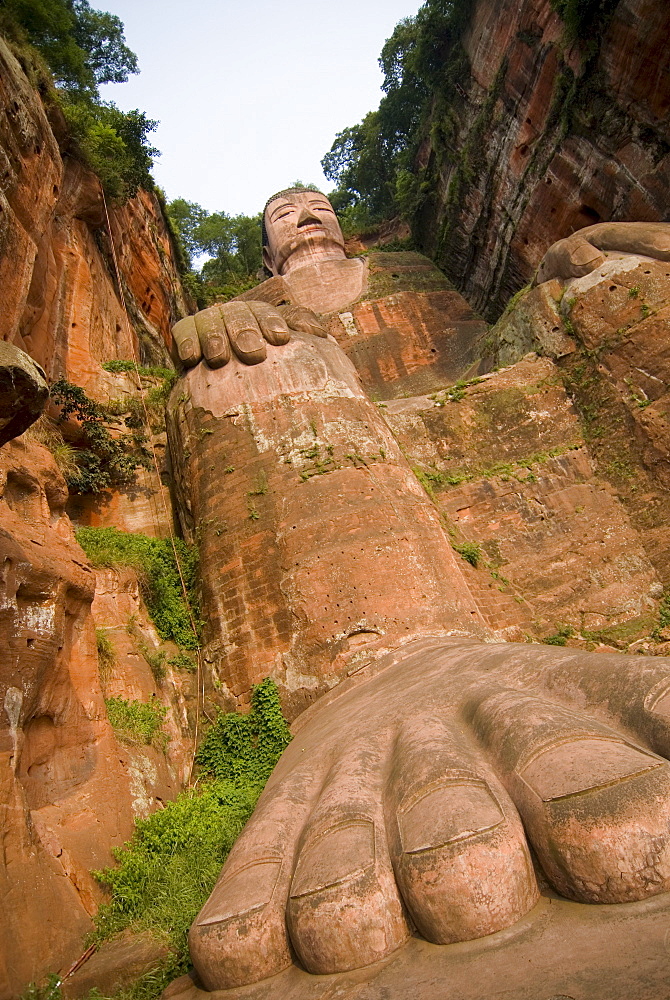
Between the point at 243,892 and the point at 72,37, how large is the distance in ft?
64.8

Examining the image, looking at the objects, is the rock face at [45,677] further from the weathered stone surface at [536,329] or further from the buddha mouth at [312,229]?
the buddha mouth at [312,229]

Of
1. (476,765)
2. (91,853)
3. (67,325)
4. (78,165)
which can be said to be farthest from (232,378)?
(78,165)

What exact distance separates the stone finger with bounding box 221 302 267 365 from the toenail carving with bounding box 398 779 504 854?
21.4 feet

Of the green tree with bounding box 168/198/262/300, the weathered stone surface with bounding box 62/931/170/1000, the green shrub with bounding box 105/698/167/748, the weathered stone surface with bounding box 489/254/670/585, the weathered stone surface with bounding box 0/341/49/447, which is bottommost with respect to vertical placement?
the weathered stone surface with bounding box 62/931/170/1000

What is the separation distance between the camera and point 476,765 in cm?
275

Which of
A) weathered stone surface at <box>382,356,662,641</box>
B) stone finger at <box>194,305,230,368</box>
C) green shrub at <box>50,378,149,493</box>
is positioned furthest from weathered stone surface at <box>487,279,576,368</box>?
green shrub at <box>50,378,149,493</box>

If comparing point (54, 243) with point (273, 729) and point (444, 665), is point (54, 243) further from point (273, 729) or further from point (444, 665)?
point (444, 665)

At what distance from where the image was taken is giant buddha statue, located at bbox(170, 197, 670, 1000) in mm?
2078

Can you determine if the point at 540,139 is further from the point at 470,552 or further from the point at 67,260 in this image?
the point at 470,552

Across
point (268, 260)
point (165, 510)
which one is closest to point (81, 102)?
point (165, 510)

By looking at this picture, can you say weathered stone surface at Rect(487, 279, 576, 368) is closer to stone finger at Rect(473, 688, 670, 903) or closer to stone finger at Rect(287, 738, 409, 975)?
stone finger at Rect(473, 688, 670, 903)

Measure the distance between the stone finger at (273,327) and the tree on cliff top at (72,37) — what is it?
18.3 feet

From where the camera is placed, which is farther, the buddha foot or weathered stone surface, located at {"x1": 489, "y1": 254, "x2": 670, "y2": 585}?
weathered stone surface, located at {"x1": 489, "y1": 254, "x2": 670, "y2": 585}

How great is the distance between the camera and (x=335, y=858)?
2.50 metres
